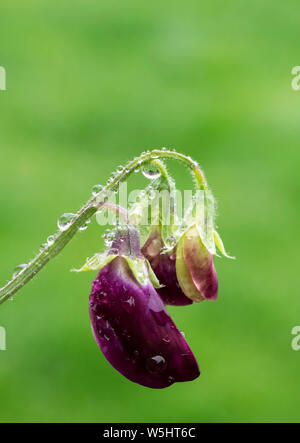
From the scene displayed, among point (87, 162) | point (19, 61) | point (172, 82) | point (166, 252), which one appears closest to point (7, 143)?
point (87, 162)

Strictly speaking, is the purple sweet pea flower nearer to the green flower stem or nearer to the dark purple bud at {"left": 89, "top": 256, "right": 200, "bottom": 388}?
the dark purple bud at {"left": 89, "top": 256, "right": 200, "bottom": 388}

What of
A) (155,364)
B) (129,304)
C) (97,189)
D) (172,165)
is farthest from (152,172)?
(172,165)

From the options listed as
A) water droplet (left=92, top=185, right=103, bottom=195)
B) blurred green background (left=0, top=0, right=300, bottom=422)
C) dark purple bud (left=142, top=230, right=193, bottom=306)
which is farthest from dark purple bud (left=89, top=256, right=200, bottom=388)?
blurred green background (left=0, top=0, right=300, bottom=422)

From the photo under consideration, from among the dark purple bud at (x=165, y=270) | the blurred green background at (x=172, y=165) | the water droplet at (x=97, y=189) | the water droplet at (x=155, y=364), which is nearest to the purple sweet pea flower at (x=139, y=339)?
the water droplet at (x=155, y=364)

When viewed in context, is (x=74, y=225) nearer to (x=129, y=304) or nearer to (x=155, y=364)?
(x=129, y=304)

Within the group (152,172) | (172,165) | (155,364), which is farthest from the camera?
(172,165)

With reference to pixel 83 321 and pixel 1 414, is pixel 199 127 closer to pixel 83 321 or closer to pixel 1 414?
pixel 83 321

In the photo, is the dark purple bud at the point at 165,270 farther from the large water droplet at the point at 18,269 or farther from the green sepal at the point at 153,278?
the large water droplet at the point at 18,269
